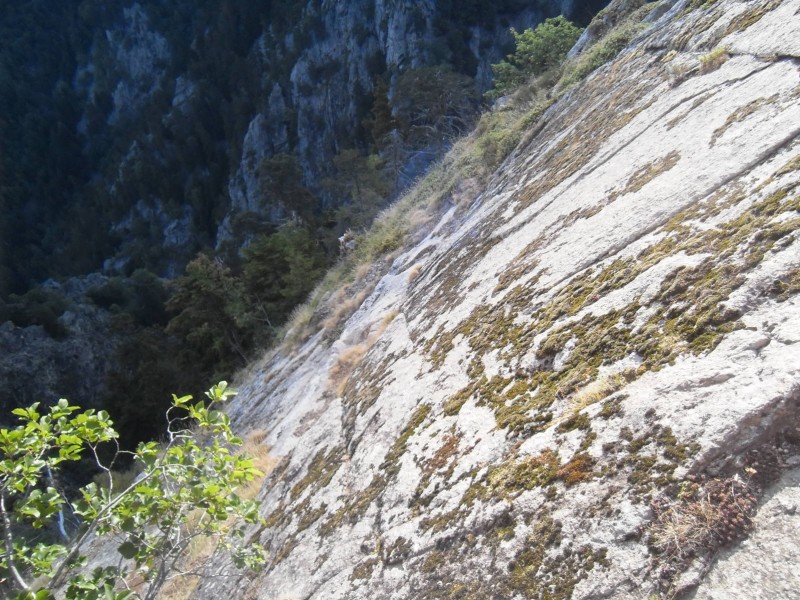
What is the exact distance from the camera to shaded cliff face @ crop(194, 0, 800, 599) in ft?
6.18

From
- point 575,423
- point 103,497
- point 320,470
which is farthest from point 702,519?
point 320,470

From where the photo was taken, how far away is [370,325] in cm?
812

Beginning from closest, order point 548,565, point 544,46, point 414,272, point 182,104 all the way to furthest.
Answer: point 548,565, point 414,272, point 544,46, point 182,104

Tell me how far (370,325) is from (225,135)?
284ft

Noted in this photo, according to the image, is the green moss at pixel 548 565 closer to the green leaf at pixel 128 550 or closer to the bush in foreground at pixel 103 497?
the bush in foreground at pixel 103 497

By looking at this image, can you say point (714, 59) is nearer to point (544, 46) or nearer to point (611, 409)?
point (611, 409)

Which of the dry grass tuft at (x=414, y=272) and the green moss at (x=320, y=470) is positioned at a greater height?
the dry grass tuft at (x=414, y=272)

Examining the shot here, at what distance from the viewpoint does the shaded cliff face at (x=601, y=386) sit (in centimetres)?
188

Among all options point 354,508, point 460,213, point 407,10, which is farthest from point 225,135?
point 354,508

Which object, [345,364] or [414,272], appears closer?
[345,364]

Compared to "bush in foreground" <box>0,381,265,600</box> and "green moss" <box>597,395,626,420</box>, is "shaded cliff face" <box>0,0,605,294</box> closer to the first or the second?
"bush in foreground" <box>0,381,265,600</box>

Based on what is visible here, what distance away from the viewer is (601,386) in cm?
254

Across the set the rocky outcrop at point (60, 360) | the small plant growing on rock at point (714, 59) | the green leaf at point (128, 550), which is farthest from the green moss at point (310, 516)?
the rocky outcrop at point (60, 360)

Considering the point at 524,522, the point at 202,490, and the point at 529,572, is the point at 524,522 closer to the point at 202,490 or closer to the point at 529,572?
the point at 529,572
